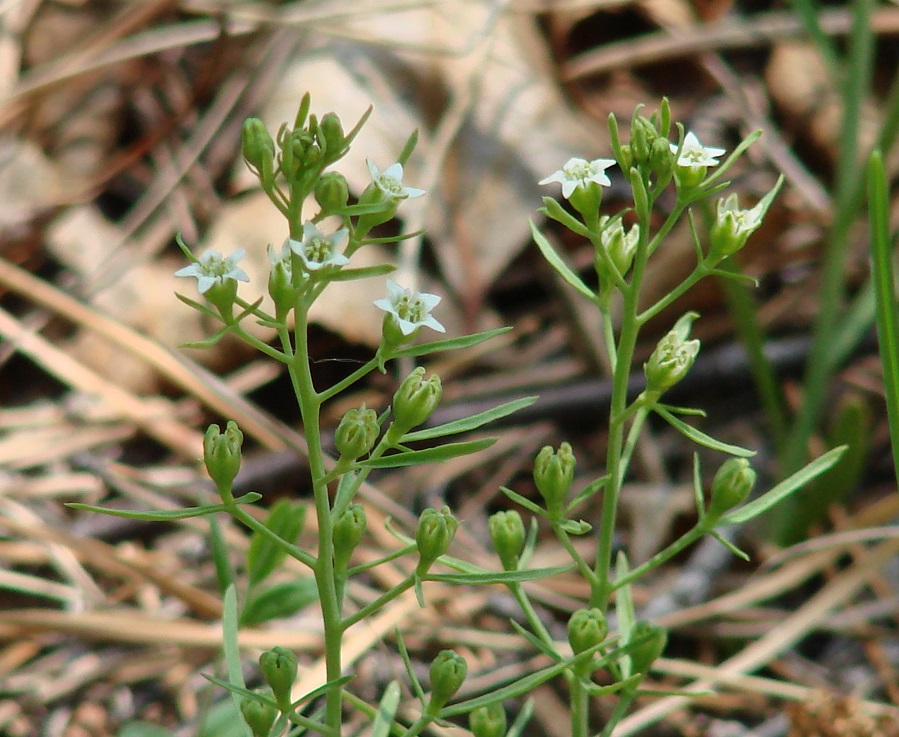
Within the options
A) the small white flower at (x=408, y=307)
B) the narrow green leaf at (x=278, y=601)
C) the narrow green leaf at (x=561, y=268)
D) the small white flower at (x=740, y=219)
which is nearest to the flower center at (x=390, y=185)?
the small white flower at (x=408, y=307)

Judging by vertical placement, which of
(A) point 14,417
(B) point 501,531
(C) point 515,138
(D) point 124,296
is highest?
(C) point 515,138

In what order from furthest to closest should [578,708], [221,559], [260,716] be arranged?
[221,559]
[578,708]
[260,716]

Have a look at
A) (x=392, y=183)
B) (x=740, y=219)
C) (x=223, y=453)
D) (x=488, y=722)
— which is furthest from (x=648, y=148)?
(x=488, y=722)

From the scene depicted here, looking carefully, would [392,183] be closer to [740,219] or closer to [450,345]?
[450,345]

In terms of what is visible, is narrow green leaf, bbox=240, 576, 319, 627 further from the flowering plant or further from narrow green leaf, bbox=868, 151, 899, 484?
narrow green leaf, bbox=868, 151, 899, 484

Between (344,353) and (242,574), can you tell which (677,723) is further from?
(344,353)

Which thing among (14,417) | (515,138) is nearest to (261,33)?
(515,138)

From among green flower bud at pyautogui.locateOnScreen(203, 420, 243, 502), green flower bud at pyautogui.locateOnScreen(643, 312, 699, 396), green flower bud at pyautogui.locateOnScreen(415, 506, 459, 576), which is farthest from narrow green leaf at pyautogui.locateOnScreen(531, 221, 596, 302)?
green flower bud at pyautogui.locateOnScreen(203, 420, 243, 502)
